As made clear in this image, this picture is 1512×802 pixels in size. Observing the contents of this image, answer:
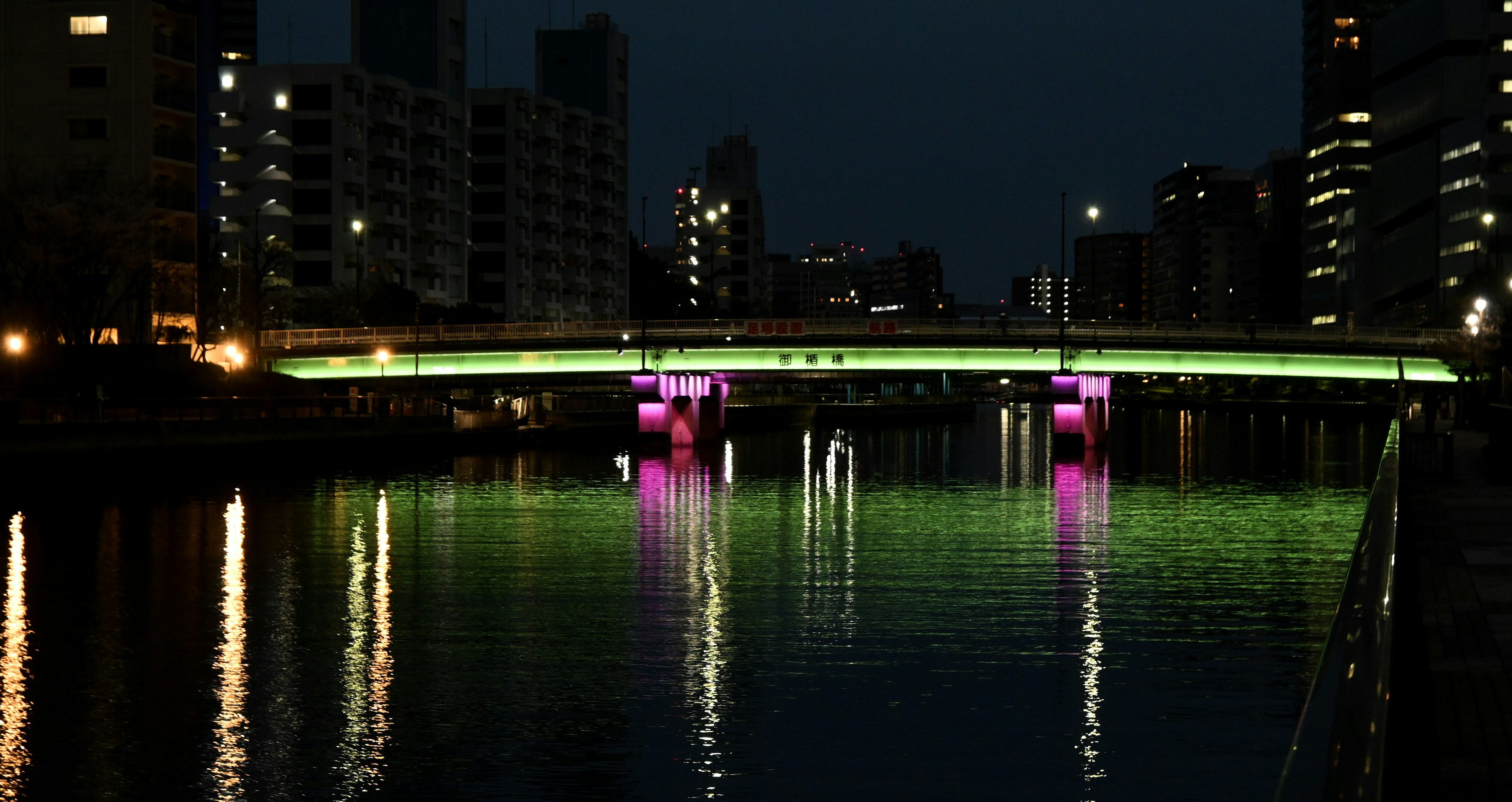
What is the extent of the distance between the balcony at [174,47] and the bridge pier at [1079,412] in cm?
4547

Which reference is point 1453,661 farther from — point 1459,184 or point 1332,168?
point 1332,168

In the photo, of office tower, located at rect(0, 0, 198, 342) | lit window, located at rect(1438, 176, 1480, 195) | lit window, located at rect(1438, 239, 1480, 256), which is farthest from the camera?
lit window, located at rect(1438, 176, 1480, 195)

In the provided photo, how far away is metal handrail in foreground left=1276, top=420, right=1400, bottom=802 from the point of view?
4.84m

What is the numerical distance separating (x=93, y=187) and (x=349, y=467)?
61.7ft

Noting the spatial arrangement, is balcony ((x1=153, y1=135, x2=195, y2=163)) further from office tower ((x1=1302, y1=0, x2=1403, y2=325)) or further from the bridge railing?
office tower ((x1=1302, y1=0, x2=1403, y2=325))

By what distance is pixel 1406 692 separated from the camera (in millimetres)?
13859

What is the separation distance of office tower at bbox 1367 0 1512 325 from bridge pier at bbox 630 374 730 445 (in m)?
57.7

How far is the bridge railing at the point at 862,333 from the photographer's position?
78250mm

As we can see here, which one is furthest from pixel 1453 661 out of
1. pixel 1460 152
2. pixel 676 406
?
pixel 1460 152

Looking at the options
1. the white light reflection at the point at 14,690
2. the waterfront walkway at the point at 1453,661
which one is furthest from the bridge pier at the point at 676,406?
the white light reflection at the point at 14,690

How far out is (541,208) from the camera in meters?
140

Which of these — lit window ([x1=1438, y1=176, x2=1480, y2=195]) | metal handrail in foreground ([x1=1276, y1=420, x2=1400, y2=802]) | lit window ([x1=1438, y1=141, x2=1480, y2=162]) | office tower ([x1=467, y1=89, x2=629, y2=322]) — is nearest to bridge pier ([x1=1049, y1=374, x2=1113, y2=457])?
office tower ([x1=467, y1=89, x2=629, y2=322])

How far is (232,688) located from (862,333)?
6391cm

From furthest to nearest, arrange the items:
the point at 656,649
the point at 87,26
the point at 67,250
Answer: the point at 87,26
the point at 67,250
the point at 656,649
